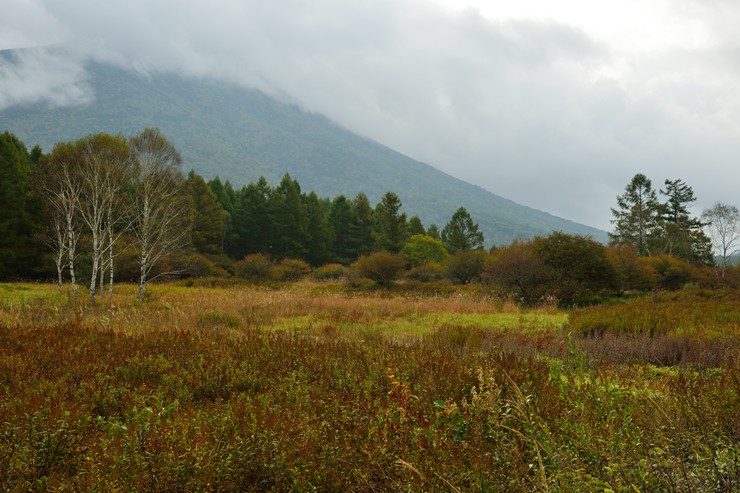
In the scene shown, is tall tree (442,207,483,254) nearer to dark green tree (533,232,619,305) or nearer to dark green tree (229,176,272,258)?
dark green tree (229,176,272,258)

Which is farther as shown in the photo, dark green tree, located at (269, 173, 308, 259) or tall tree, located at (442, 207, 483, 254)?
tall tree, located at (442, 207, 483, 254)

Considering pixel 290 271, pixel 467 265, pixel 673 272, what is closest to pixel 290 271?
pixel 290 271

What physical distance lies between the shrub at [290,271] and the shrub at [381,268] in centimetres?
741

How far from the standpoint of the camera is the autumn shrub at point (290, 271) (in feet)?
123

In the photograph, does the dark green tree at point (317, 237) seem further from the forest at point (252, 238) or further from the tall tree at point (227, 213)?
the tall tree at point (227, 213)

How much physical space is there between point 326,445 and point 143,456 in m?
1.09

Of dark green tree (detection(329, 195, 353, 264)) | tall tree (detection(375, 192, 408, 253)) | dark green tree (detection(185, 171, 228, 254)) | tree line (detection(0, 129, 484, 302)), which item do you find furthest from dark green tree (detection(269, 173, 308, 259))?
tall tree (detection(375, 192, 408, 253))

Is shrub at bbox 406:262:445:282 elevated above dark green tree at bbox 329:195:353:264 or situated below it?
below

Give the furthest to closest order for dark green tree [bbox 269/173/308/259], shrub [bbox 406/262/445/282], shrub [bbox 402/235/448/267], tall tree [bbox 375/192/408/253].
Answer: dark green tree [bbox 269/173/308/259], tall tree [bbox 375/192/408/253], shrub [bbox 402/235/448/267], shrub [bbox 406/262/445/282]

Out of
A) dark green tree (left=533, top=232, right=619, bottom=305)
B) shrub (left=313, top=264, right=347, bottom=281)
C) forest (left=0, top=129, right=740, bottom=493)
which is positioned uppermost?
dark green tree (left=533, top=232, right=619, bottom=305)

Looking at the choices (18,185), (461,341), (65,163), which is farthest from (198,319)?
(18,185)

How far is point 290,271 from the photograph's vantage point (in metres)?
39.5

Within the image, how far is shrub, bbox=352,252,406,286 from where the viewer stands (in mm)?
33719

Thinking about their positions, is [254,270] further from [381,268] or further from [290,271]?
[381,268]
